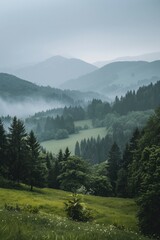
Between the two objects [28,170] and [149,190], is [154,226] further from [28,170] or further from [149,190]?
[28,170]

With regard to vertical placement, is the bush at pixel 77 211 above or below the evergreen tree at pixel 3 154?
below

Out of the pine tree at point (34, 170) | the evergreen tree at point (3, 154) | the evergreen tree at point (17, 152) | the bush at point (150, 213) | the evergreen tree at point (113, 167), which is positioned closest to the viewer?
the bush at point (150, 213)

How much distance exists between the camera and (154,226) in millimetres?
41281

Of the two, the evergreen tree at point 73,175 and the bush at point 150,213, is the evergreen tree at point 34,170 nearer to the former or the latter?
the evergreen tree at point 73,175

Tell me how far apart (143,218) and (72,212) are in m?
8.71

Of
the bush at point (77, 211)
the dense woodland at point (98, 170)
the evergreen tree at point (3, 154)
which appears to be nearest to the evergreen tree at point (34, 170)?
the dense woodland at point (98, 170)

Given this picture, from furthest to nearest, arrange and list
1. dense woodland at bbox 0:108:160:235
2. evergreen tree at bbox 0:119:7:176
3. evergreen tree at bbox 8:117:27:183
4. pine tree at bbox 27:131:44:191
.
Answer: evergreen tree at bbox 8:117:27:183 < evergreen tree at bbox 0:119:7:176 < pine tree at bbox 27:131:44:191 < dense woodland at bbox 0:108:160:235

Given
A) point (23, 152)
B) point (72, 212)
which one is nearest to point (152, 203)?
point (72, 212)

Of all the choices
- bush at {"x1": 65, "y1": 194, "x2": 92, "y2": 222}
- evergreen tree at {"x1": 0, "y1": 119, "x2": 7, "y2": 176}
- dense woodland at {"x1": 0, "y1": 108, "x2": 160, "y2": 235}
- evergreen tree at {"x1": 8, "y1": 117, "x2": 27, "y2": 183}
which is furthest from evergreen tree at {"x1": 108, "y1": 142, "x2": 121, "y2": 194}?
bush at {"x1": 65, "y1": 194, "x2": 92, "y2": 222}

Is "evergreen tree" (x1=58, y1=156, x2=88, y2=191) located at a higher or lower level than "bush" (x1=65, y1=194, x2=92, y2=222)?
lower

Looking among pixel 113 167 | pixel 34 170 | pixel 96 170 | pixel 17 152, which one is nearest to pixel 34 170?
pixel 34 170

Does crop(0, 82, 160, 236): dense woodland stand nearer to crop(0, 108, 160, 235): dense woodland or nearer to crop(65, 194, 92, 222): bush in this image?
crop(0, 108, 160, 235): dense woodland

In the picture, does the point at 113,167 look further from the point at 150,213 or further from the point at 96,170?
the point at 150,213

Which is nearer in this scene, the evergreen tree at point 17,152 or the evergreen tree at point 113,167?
the evergreen tree at point 17,152
